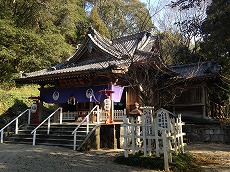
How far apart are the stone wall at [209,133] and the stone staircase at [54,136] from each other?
643 centimetres

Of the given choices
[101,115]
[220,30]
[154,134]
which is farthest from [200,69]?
[154,134]

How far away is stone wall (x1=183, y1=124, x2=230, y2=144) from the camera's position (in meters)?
13.7

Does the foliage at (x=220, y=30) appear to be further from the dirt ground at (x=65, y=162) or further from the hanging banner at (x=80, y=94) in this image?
the hanging banner at (x=80, y=94)

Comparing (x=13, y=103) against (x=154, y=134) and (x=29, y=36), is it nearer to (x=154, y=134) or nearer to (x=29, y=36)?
(x=29, y=36)

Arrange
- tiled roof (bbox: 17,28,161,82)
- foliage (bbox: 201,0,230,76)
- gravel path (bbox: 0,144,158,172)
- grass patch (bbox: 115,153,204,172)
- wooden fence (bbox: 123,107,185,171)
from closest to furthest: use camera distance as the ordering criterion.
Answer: gravel path (bbox: 0,144,158,172) → grass patch (bbox: 115,153,204,172) → wooden fence (bbox: 123,107,185,171) → foliage (bbox: 201,0,230,76) → tiled roof (bbox: 17,28,161,82)

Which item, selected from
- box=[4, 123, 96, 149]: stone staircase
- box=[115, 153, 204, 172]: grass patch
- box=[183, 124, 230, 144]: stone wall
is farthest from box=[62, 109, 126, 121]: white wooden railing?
box=[115, 153, 204, 172]: grass patch

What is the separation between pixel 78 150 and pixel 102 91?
148 inches

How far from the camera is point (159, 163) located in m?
7.29

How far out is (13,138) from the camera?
12.8 m

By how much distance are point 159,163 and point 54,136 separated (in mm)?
6518

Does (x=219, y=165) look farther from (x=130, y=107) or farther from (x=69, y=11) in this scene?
(x=69, y=11)

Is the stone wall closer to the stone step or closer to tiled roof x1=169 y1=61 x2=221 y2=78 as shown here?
tiled roof x1=169 y1=61 x2=221 y2=78

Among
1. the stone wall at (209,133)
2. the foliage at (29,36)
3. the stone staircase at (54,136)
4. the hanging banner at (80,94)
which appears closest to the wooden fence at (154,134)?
the stone staircase at (54,136)

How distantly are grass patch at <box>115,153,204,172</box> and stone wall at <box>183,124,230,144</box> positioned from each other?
6.29 m
